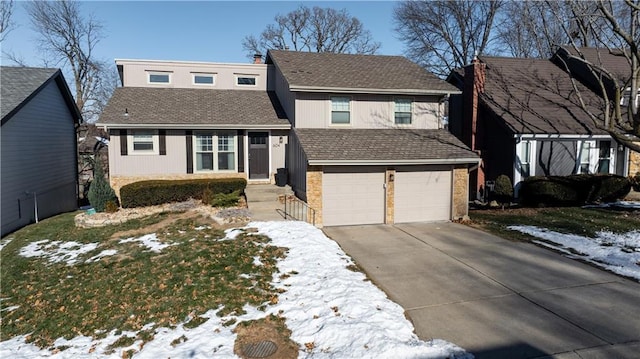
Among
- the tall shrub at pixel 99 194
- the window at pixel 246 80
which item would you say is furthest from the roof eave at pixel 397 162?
the window at pixel 246 80

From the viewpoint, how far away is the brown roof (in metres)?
18.4

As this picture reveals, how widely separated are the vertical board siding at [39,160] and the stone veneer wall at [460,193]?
52.3ft

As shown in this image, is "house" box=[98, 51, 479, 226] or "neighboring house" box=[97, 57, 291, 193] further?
"neighboring house" box=[97, 57, 291, 193]

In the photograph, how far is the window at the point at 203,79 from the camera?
2038 cm

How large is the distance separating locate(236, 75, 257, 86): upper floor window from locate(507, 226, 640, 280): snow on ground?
14471mm

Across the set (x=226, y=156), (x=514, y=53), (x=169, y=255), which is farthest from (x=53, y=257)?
(x=514, y=53)

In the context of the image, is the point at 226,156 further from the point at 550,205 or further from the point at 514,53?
the point at 514,53

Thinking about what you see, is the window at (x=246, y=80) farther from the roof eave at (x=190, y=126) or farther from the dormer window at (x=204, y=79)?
the roof eave at (x=190, y=126)

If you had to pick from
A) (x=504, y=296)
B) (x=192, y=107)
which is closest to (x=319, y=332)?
(x=504, y=296)

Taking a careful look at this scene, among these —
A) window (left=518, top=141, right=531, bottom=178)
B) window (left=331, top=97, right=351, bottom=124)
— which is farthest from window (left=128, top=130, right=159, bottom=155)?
window (left=518, top=141, right=531, bottom=178)

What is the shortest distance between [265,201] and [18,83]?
37.1 feet

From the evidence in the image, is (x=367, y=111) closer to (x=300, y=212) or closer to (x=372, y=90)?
(x=372, y=90)

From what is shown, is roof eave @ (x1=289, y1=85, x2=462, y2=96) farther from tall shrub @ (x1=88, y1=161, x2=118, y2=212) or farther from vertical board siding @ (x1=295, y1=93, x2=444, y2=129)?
tall shrub @ (x1=88, y1=161, x2=118, y2=212)

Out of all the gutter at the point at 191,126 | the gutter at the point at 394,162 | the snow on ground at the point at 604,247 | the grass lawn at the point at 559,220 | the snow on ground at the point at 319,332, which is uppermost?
the gutter at the point at 191,126
